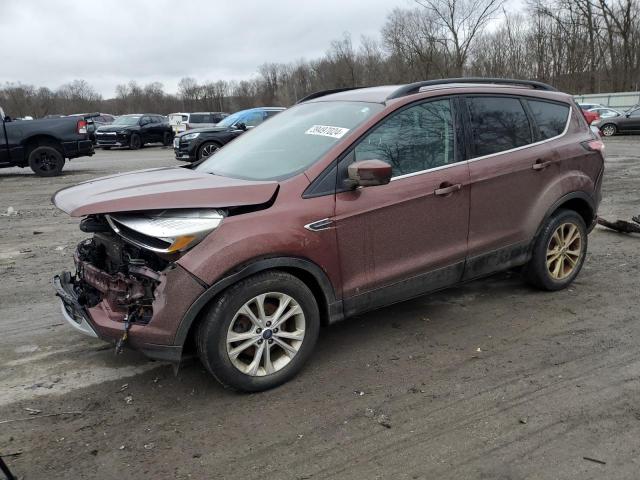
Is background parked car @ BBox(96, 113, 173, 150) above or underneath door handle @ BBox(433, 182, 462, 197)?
above

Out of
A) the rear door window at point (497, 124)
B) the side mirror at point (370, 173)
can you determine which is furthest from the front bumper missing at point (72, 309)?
the rear door window at point (497, 124)

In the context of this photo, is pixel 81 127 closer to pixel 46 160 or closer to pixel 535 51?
pixel 46 160

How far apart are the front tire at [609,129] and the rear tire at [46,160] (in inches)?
984

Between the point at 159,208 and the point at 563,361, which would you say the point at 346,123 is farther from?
the point at 563,361

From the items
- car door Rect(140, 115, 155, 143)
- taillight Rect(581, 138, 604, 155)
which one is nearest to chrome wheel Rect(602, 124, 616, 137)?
car door Rect(140, 115, 155, 143)

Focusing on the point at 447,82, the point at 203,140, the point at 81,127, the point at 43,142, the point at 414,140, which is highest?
the point at 81,127

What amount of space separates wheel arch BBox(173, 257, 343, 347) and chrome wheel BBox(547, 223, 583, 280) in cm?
227

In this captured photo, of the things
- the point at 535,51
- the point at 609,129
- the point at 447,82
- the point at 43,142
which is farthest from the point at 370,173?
the point at 535,51

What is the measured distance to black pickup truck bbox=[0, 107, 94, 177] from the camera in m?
13.1

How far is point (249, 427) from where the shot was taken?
2.98m

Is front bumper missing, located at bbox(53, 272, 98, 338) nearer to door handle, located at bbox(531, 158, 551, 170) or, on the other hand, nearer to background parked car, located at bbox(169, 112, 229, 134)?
door handle, located at bbox(531, 158, 551, 170)

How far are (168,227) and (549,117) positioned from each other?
348 centimetres

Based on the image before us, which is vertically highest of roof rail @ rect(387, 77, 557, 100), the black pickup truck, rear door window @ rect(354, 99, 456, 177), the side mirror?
the black pickup truck

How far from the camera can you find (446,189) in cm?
389
